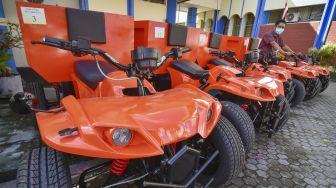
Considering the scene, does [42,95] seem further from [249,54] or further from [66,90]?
[249,54]

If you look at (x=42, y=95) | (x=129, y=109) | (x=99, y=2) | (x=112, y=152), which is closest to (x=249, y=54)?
(x=129, y=109)

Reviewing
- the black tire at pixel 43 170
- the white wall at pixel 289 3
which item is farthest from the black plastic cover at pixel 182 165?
the white wall at pixel 289 3

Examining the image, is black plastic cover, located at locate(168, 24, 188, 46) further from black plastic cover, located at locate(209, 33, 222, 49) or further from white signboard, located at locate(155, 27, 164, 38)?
Result: black plastic cover, located at locate(209, 33, 222, 49)

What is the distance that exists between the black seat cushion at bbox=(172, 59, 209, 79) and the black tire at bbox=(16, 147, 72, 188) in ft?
6.17

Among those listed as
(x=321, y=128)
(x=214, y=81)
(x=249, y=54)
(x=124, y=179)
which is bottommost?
(x=321, y=128)

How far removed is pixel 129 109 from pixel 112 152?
0.88 feet

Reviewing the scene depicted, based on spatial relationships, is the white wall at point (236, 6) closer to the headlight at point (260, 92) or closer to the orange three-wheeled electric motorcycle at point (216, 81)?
the orange three-wheeled electric motorcycle at point (216, 81)

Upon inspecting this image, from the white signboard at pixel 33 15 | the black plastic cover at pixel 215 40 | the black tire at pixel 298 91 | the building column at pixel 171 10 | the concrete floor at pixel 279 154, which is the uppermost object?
the building column at pixel 171 10

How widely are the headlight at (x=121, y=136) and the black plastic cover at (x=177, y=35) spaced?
2.50 m

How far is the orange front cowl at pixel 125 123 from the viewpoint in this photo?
33.5 inches

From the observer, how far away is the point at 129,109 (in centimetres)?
105

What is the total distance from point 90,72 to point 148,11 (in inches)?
346

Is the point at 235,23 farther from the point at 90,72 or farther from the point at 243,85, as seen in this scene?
the point at 90,72

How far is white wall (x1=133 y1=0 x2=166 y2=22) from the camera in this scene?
9.48 m
